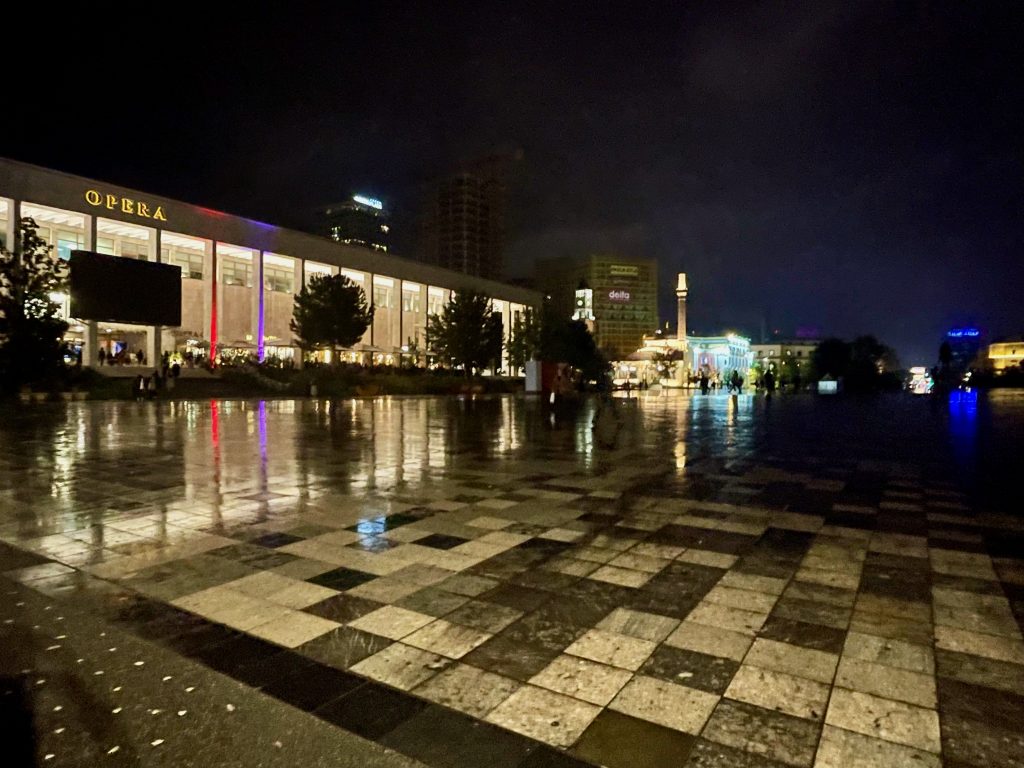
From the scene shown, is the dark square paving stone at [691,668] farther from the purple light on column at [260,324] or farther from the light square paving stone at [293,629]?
the purple light on column at [260,324]

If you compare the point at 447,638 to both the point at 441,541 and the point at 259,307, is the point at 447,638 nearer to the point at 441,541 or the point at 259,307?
the point at 441,541

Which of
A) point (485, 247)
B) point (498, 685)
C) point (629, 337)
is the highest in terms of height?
point (485, 247)

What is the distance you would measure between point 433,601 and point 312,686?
47.4 inches

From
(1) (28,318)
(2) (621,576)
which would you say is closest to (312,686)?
(2) (621,576)

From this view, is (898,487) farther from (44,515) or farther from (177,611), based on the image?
(44,515)

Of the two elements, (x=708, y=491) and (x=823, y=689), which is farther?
(x=708, y=491)

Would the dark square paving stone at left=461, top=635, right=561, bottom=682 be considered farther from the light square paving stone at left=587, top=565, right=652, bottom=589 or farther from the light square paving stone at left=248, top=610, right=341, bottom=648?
the light square paving stone at left=587, top=565, right=652, bottom=589

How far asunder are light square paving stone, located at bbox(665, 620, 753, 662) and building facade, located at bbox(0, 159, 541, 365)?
52207 millimetres

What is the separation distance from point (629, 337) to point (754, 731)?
6823 inches

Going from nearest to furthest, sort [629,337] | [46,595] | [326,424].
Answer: [46,595] < [326,424] < [629,337]

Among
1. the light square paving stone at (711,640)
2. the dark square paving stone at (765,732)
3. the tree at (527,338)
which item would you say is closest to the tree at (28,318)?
the light square paving stone at (711,640)

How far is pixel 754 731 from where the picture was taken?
2.62 metres

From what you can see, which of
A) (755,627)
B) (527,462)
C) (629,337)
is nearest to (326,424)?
(527,462)

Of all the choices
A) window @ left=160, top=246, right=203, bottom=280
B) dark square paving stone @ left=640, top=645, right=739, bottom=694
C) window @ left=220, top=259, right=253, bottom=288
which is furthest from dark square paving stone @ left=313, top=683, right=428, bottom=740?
window @ left=220, top=259, right=253, bottom=288
